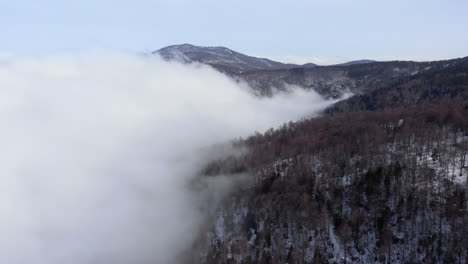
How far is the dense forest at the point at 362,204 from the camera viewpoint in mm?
112938

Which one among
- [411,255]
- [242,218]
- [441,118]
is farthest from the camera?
[441,118]

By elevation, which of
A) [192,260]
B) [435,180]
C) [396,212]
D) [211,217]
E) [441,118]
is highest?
[441,118]

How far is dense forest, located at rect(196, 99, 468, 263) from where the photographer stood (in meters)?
113

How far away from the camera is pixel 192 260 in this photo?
160625 mm

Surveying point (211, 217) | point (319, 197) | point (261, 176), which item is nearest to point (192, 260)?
point (211, 217)

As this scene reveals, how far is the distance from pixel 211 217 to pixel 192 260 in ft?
81.3

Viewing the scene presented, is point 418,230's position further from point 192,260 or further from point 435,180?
point 192,260

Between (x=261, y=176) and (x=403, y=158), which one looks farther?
(x=261, y=176)

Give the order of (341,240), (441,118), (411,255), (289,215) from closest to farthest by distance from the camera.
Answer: (411,255), (341,240), (289,215), (441,118)

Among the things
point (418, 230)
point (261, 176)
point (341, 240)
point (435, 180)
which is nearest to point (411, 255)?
point (418, 230)

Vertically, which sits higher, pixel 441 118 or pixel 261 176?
pixel 441 118

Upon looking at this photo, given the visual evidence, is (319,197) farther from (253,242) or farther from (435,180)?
(435,180)

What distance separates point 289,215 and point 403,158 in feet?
168

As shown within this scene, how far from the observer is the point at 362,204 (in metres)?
130
